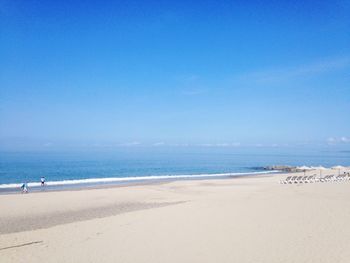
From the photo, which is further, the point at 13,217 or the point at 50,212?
the point at 50,212

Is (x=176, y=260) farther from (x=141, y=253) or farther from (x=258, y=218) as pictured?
(x=258, y=218)

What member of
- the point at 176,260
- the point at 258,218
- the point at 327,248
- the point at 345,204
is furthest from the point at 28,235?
the point at 345,204

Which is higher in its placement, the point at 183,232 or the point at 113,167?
the point at 113,167

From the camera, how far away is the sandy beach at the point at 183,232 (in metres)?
8.85

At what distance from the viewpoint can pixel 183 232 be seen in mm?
11125

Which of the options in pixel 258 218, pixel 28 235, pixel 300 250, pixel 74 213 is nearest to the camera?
pixel 300 250

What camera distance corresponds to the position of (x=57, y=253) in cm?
913

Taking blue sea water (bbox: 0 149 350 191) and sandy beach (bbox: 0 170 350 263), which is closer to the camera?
sandy beach (bbox: 0 170 350 263)

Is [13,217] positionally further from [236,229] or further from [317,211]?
[317,211]

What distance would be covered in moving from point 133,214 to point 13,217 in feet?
17.1

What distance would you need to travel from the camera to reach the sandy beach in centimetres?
885

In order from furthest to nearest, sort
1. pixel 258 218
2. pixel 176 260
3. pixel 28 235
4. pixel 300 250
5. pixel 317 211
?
1. pixel 317 211
2. pixel 258 218
3. pixel 28 235
4. pixel 300 250
5. pixel 176 260

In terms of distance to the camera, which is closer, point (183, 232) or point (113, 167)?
point (183, 232)

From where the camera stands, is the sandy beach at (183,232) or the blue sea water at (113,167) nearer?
the sandy beach at (183,232)
